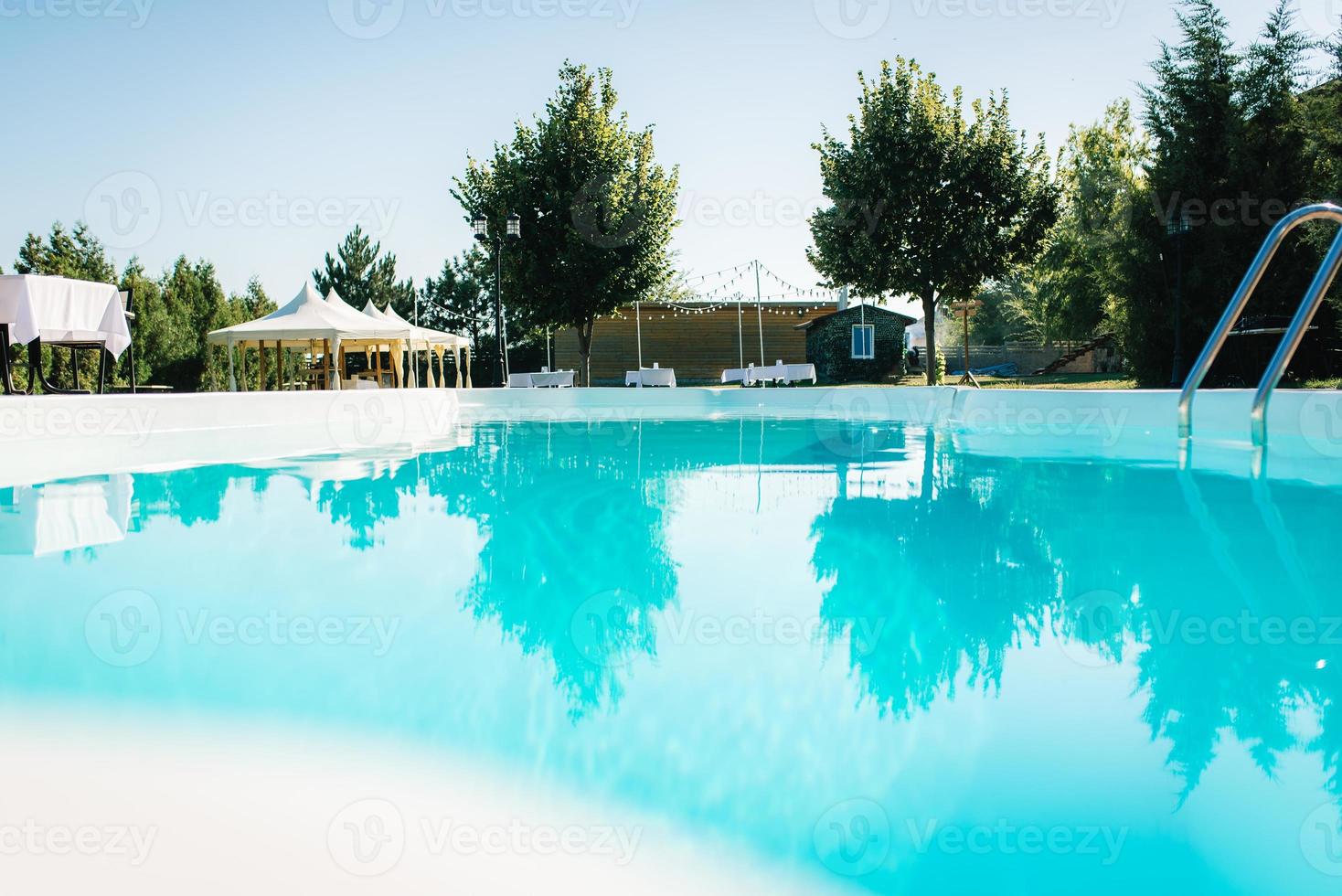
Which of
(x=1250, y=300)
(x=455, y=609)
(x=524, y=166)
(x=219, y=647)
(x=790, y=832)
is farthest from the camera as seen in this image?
(x=524, y=166)

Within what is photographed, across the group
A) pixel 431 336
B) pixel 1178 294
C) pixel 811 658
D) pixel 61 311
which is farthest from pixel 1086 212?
pixel 811 658

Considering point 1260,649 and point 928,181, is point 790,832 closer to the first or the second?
point 1260,649

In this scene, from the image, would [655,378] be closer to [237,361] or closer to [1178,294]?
[1178,294]

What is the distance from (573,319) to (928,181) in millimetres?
10772

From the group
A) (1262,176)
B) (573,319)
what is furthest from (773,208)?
(1262,176)

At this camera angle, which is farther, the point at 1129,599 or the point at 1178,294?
the point at 1178,294

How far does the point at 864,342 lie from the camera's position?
31422mm

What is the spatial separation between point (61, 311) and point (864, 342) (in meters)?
26.3

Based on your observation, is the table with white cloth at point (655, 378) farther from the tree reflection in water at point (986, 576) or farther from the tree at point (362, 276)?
the tree at point (362, 276)

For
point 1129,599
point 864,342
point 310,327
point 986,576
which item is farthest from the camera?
point 864,342

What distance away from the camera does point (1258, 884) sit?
5.06ft

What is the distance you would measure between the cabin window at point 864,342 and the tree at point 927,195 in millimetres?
8401

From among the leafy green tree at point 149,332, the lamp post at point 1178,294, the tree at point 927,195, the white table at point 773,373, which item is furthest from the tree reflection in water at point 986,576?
the leafy green tree at point 149,332

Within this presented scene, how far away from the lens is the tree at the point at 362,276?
45.8 m
